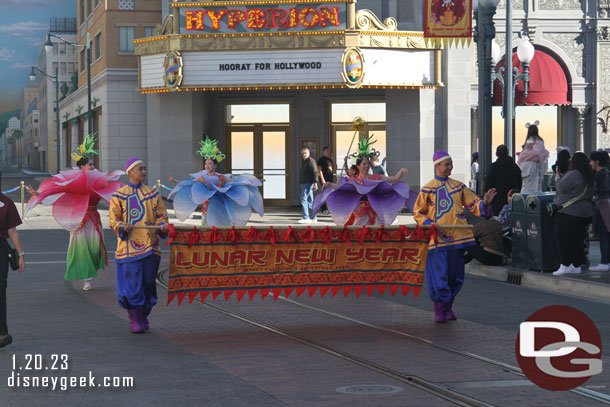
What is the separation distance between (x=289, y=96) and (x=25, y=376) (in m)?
26.4

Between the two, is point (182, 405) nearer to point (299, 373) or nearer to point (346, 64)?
point (299, 373)

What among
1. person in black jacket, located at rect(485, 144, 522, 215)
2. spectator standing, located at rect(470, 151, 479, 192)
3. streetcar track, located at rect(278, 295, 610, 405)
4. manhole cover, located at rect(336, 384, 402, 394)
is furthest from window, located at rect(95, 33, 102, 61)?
manhole cover, located at rect(336, 384, 402, 394)

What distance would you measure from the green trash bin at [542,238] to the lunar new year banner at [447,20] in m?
7.02

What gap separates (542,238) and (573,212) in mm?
720

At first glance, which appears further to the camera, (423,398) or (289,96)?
(289,96)

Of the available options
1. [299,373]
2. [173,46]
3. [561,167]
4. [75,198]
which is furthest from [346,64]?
[299,373]

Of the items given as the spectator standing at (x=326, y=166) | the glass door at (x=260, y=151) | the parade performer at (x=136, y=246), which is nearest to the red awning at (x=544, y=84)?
the glass door at (x=260, y=151)

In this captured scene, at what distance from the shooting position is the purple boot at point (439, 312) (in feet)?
35.6

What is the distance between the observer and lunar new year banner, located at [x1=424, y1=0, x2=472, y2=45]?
21266mm

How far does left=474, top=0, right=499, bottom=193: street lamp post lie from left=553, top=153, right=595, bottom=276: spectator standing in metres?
4.24

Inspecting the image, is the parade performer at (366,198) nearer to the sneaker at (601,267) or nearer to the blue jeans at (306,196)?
the sneaker at (601,267)

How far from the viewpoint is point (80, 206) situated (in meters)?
13.6

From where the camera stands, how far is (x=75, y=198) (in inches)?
537

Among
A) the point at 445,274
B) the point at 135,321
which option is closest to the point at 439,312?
the point at 445,274
